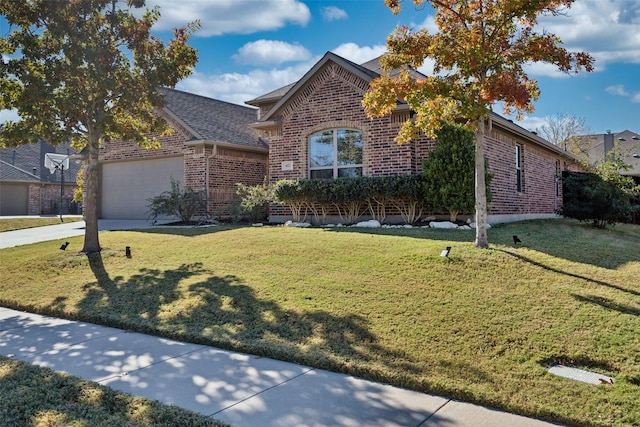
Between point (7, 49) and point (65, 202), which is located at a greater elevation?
point (7, 49)

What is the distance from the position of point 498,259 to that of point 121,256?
7.24 metres

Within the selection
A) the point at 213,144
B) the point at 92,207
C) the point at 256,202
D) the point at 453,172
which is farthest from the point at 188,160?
the point at 453,172

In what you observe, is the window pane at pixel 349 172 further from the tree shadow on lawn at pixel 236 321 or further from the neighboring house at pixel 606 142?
the neighboring house at pixel 606 142

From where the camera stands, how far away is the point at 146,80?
9.84 meters

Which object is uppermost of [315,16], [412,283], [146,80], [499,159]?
[315,16]

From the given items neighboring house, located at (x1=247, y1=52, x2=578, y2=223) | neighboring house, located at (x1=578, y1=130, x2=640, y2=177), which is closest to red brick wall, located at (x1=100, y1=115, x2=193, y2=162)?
neighboring house, located at (x1=247, y1=52, x2=578, y2=223)

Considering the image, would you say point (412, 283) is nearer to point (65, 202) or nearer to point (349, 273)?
point (349, 273)

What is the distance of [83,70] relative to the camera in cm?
948

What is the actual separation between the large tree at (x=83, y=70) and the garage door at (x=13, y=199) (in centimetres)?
2470

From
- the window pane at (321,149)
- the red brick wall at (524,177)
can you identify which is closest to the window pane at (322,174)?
the window pane at (321,149)

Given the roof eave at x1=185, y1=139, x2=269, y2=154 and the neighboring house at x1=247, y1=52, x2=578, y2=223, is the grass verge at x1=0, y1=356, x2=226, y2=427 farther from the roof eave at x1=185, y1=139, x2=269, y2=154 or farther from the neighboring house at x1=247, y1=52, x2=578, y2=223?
the roof eave at x1=185, y1=139, x2=269, y2=154

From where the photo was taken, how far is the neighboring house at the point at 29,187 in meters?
30.2

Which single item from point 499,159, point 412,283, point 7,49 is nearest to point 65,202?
point 7,49

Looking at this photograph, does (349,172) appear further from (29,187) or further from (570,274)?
(29,187)
